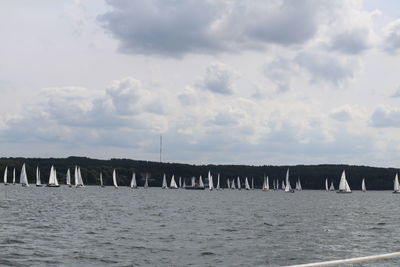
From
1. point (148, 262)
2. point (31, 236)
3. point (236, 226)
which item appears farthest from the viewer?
point (236, 226)

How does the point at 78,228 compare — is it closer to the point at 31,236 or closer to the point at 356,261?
the point at 31,236

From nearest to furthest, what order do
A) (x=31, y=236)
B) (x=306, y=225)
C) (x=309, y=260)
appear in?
(x=309, y=260) < (x=31, y=236) < (x=306, y=225)

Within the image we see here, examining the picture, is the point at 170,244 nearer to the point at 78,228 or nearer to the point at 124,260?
the point at 124,260

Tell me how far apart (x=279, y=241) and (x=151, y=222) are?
2051 cm

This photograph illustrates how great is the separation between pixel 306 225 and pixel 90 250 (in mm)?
32388

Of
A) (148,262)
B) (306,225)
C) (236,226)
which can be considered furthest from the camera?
(306,225)

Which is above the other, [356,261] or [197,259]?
[356,261]

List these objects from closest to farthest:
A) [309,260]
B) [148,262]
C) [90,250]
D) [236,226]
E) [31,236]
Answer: [148,262] → [309,260] → [90,250] → [31,236] → [236,226]

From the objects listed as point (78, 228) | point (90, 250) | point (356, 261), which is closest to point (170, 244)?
point (90, 250)

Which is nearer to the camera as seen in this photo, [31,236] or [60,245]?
[60,245]

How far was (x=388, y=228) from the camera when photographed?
6234cm

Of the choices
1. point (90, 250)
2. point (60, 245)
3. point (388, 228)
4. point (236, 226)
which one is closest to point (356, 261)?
point (90, 250)

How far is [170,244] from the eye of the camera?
42750mm

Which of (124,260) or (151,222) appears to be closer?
(124,260)
